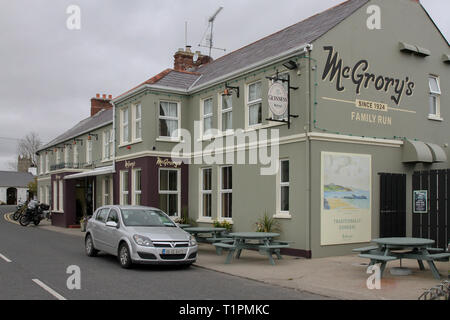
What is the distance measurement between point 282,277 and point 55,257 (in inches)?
270


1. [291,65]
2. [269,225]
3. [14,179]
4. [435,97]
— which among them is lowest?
[269,225]

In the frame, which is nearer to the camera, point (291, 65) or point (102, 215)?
point (102, 215)

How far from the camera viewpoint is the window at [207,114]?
1867 cm

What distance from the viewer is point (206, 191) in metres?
18.7

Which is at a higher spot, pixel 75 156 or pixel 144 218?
pixel 75 156

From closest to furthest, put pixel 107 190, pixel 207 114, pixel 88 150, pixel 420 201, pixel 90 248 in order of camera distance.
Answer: pixel 420 201, pixel 90 248, pixel 207 114, pixel 107 190, pixel 88 150

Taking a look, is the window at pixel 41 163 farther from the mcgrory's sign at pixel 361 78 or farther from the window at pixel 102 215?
the mcgrory's sign at pixel 361 78

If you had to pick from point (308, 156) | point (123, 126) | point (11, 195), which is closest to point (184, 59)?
point (123, 126)

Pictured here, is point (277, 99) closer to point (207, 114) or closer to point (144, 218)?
point (144, 218)

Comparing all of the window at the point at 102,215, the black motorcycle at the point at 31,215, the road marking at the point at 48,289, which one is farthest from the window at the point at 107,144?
the road marking at the point at 48,289

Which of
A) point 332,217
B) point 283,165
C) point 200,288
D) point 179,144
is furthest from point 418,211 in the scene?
point 179,144

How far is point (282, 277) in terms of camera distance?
10477 mm

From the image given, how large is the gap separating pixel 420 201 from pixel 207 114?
8.73 m

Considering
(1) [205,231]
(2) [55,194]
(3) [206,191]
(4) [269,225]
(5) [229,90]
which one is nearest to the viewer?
(1) [205,231]
